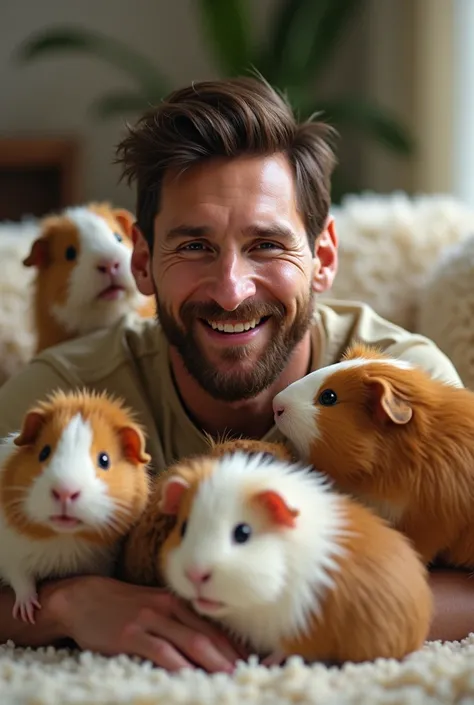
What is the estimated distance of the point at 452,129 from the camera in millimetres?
3166

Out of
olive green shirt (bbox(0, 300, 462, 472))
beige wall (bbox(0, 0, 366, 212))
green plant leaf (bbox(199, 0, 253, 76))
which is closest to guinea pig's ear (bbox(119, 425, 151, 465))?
olive green shirt (bbox(0, 300, 462, 472))

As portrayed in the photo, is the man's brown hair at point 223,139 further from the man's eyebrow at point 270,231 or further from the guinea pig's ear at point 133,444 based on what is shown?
the guinea pig's ear at point 133,444

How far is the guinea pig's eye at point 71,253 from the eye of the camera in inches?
66.1

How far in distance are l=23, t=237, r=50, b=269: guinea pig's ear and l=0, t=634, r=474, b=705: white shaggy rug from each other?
92 cm

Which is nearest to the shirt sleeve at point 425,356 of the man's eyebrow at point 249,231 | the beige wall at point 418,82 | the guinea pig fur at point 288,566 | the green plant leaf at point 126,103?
the man's eyebrow at point 249,231

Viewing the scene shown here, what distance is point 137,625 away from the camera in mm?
1034

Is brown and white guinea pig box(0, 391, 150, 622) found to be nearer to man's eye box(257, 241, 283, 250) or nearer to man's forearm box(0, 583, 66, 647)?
man's forearm box(0, 583, 66, 647)

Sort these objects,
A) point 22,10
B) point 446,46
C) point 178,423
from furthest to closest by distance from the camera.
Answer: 1. point 22,10
2. point 446,46
3. point 178,423

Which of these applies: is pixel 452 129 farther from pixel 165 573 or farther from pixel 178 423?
pixel 165 573

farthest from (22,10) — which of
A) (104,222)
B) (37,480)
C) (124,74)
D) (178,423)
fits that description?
(37,480)

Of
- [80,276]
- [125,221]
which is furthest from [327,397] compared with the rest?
[125,221]

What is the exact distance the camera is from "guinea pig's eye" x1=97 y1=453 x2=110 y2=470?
1028 millimetres

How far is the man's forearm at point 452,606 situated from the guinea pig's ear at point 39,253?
0.99 metres

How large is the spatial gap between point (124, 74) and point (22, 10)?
1.67 ft
